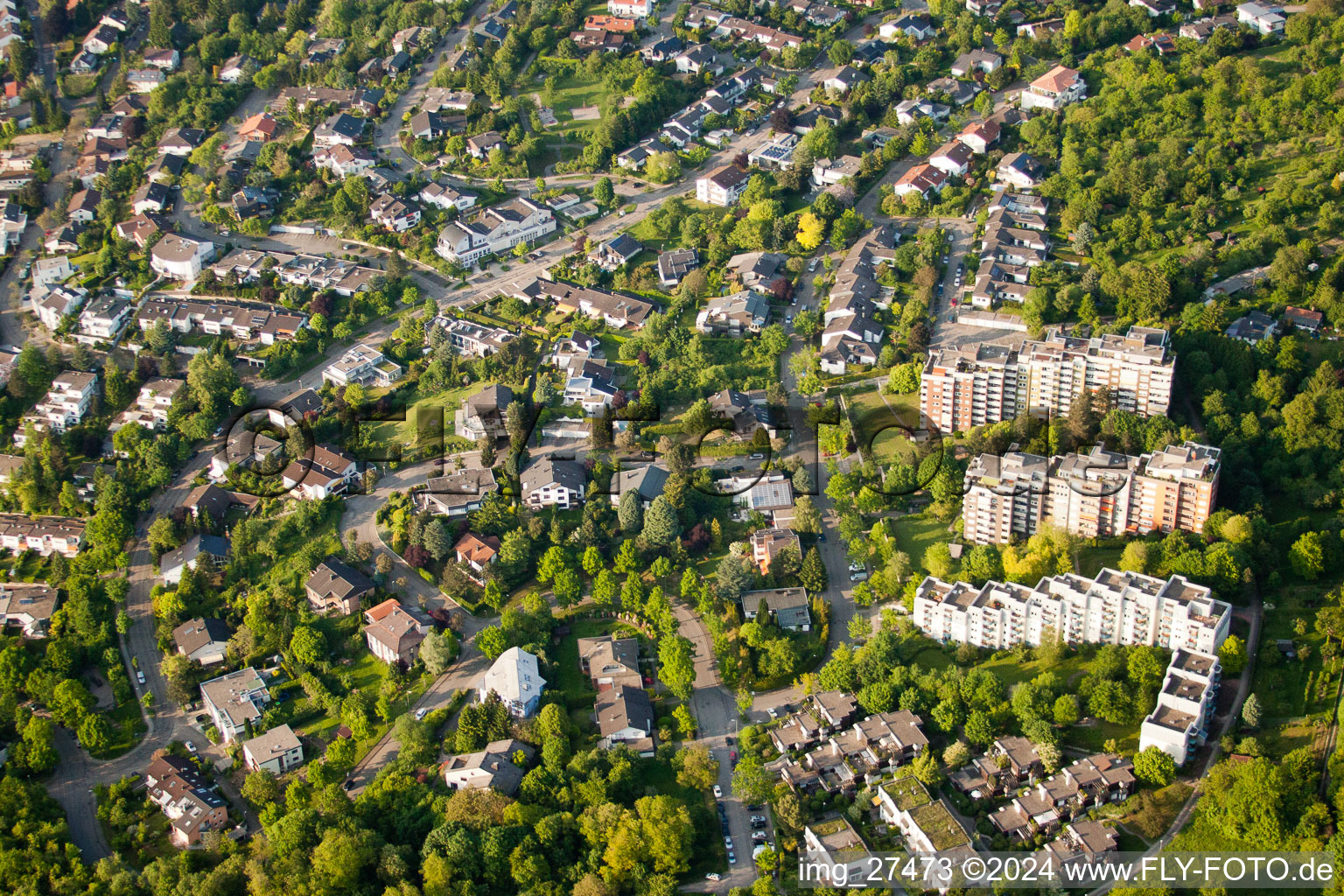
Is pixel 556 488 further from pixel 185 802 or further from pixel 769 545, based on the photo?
pixel 185 802

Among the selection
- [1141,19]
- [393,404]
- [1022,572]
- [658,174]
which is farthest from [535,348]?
[1141,19]

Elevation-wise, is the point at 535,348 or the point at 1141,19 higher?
the point at 1141,19

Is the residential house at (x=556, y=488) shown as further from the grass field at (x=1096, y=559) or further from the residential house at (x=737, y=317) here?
the grass field at (x=1096, y=559)

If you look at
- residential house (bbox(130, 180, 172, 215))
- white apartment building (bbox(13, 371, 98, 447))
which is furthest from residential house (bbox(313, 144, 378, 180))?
white apartment building (bbox(13, 371, 98, 447))

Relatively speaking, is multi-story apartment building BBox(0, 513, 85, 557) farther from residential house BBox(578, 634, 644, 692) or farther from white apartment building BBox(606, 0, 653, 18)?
white apartment building BBox(606, 0, 653, 18)

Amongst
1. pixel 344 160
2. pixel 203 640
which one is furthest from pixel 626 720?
pixel 344 160

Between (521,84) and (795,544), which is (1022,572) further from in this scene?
(521,84)
